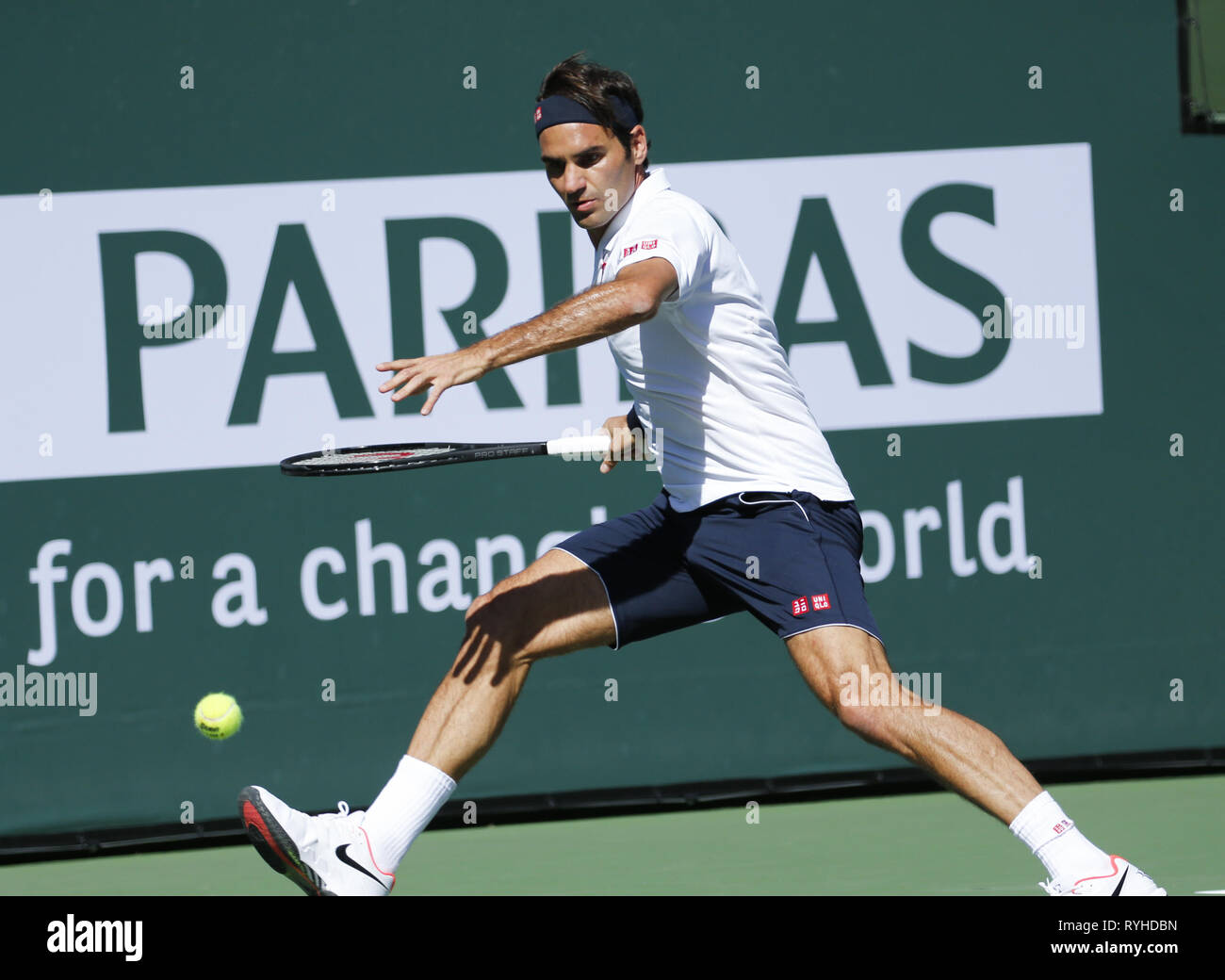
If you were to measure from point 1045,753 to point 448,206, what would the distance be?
2526 mm

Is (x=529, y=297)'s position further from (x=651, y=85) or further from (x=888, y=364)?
(x=888, y=364)

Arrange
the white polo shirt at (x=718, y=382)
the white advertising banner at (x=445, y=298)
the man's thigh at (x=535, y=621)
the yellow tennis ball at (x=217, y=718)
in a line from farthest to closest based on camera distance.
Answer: the white advertising banner at (x=445, y=298), the yellow tennis ball at (x=217, y=718), the man's thigh at (x=535, y=621), the white polo shirt at (x=718, y=382)

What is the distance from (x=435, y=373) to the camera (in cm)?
285

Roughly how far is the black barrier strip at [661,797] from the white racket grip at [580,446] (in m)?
1.77

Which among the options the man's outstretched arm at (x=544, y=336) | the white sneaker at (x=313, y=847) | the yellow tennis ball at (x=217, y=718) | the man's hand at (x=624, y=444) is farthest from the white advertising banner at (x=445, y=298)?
the man's outstretched arm at (x=544, y=336)

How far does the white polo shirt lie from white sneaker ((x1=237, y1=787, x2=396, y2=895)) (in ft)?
3.20

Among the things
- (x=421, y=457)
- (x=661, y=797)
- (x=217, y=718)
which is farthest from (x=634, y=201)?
(x=661, y=797)

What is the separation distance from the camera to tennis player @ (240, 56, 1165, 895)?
10.5 ft

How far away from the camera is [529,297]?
490 centimetres

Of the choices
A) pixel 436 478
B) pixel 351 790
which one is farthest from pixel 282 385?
pixel 351 790

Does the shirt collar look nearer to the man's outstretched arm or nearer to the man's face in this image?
the man's face

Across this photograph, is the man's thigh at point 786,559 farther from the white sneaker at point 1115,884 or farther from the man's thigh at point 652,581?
the white sneaker at point 1115,884

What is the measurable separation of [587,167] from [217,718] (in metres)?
1.90

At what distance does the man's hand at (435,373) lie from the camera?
9.30 feet
